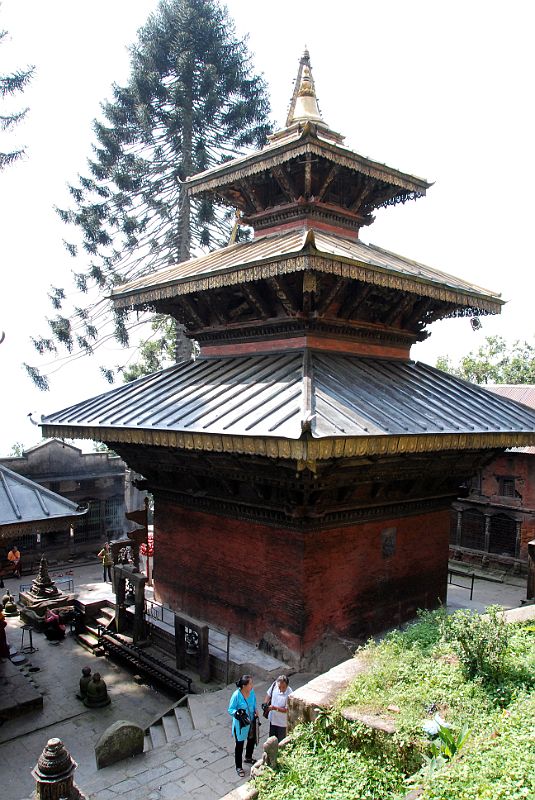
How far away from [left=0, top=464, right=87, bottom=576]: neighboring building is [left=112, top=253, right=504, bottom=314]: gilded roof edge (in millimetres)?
3695

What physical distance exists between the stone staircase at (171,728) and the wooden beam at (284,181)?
8.17 m

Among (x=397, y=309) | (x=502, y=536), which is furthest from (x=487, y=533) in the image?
(x=397, y=309)

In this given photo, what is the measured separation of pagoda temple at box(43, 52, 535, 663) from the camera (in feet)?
24.5

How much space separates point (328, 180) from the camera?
983cm

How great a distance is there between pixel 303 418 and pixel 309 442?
17.7 inches

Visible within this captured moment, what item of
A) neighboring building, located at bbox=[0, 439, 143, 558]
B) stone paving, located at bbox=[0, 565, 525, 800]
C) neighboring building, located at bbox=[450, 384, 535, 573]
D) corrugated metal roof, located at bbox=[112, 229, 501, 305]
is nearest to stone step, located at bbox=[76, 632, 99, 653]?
stone paving, located at bbox=[0, 565, 525, 800]

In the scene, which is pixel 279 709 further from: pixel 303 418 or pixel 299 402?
pixel 299 402

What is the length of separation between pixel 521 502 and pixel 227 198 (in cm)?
1427

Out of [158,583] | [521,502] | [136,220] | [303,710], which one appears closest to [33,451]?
[136,220]

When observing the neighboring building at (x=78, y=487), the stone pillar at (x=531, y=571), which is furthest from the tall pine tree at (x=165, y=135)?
the stone pillar at (x=531, y=571)

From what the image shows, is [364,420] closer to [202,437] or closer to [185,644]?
[202,437]

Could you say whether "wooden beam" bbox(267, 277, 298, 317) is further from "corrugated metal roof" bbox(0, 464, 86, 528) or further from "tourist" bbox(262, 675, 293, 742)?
"tourist" bbox(262, 675, 293, 742)

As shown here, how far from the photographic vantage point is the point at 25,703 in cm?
917

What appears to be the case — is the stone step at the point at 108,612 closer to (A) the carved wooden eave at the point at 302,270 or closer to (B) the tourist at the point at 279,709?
(A) the carved wooden eave at the point at 302,270
